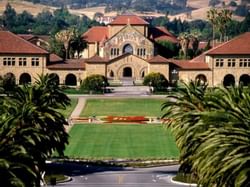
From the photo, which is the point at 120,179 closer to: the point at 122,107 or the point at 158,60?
the point at 122,107

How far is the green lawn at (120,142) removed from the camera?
75.4 meters

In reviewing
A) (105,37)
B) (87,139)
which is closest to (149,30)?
(105,37)

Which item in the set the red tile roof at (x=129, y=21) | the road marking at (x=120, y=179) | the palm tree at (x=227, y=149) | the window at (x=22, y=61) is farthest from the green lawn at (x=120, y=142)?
the red tile roof at (x=129, y=21)

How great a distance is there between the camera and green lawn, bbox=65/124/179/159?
75438 mm

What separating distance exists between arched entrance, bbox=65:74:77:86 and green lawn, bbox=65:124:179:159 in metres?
48.2

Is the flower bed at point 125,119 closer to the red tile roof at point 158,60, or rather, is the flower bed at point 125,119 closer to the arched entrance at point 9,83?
the arched entrance at point 9,83

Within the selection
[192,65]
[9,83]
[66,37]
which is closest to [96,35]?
[66,37]

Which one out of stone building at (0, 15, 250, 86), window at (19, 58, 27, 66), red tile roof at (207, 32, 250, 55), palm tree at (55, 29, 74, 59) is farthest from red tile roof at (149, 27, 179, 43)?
window at (19, 58, 27, 66)

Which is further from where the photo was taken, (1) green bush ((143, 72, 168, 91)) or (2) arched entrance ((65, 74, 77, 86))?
(2) arched entrance ((65, 74, 77, 86))

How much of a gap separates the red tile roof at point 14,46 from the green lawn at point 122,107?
2522cm

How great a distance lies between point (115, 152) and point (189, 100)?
16.3 m

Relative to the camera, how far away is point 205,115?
4931 centimetres

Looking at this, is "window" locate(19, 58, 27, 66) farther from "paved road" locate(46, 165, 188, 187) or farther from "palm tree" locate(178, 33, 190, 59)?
"paved road" locate(46, 165, 188, 187)

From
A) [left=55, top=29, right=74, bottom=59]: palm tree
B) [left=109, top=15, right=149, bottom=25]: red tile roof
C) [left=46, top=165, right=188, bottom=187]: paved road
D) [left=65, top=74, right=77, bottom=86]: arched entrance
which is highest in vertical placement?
[left=109, top=15, right=149, bottom=25]: red tile roof
